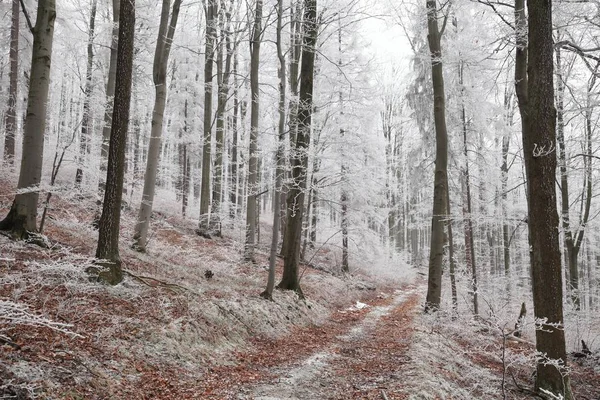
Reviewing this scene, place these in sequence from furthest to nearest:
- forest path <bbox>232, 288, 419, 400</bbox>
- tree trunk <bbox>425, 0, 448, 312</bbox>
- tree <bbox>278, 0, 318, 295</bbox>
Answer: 1. tree trunk <bbox>425, 0, 448, 312</bbox>
2. tree <bbox>278, 0, 318, 295</bbox>
3. forest path <bbox>232, 288, 419, 400</bbox>

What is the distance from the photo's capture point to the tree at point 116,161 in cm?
663

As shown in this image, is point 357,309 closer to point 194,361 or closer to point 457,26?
point 194,361

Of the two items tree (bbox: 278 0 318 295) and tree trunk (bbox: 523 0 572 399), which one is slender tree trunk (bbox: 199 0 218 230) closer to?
tree (bbox: 278 0 318 295)

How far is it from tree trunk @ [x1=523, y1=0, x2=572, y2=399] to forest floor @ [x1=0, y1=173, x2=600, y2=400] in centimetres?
57

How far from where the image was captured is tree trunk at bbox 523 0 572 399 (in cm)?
580

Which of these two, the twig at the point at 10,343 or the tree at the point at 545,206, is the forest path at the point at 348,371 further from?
the twig at the point at 10,343

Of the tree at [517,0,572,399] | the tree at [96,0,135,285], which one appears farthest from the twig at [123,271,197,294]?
the tree at [517,0,572,399]

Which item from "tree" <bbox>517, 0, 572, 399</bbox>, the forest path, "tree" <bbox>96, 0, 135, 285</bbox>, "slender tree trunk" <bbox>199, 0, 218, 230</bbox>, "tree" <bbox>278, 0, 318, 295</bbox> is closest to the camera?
the forest path

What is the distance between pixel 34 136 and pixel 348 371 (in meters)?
7.41

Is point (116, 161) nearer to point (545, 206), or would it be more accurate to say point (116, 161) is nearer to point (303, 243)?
point (545, 206)

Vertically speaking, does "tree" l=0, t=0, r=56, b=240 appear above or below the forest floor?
above

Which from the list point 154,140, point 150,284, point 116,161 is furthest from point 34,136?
point 150,284

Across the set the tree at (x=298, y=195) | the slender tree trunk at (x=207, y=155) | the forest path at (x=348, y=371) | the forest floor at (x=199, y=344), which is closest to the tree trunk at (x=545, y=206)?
the forest floor at (x=199, y=344)

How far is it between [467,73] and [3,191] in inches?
660
